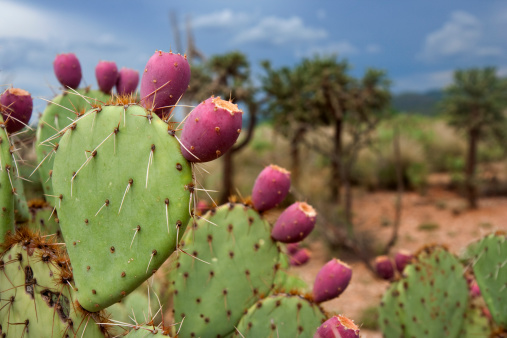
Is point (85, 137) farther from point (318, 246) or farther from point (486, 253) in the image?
point (318, 246)

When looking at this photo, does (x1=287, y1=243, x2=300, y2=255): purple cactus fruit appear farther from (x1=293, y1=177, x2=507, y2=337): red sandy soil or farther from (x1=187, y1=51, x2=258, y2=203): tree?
(x1=187, y1=51, x2=258, y2=203): tree

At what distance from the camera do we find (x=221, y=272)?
1.69 meters

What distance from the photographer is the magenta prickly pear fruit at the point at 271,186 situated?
1.61m

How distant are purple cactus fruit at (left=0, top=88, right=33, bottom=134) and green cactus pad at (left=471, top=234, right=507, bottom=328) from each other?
2.21m

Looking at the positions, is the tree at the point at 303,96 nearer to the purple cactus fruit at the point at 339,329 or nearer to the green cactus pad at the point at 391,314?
the green cactus pad at the point at 391,314

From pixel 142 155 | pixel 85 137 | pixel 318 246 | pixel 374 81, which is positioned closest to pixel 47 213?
pixel 85 137

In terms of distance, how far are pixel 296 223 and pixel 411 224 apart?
8.01 m

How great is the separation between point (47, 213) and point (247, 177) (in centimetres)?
921

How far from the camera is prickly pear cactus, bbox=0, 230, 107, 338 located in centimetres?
119

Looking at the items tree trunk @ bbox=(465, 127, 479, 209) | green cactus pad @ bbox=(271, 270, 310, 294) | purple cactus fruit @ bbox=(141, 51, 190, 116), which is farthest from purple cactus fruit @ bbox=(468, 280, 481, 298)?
tree trunk @ bbox=(465, 127, 479, 209)

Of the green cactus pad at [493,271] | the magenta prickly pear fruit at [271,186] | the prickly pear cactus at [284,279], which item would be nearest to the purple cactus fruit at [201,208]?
the magenta prickly pear fruit at [271,186]

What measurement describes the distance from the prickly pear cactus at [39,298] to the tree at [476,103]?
10.2m

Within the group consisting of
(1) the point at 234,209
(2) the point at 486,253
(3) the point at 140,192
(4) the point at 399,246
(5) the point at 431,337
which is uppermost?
(3) the point at 140,192

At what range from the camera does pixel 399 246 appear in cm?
769
